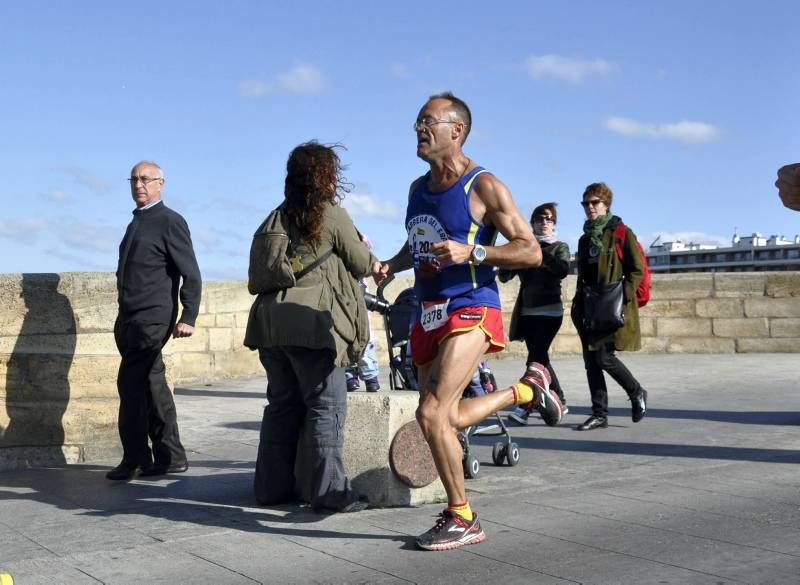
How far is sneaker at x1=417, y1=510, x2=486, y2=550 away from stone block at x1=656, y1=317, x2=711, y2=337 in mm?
11970

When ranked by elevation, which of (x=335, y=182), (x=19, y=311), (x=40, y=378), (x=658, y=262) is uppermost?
(x=658, y=262)

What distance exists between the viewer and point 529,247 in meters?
4.91

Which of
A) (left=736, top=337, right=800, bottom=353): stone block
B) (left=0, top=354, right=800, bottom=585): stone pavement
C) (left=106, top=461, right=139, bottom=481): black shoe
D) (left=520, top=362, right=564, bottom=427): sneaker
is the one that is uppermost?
(left=736, top=337, right=800, bottom=353): stone block

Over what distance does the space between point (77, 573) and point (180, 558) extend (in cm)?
44

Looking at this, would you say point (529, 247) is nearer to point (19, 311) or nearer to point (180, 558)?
point (180, 558)

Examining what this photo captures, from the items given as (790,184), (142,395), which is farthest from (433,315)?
(142,395)

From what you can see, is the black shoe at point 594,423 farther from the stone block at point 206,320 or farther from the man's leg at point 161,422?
the stone block at point 206,320

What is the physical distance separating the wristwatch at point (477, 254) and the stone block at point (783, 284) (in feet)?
40.0

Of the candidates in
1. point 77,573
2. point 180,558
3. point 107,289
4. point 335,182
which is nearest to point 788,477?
point 335,182

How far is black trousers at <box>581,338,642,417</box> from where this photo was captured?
29.8ft

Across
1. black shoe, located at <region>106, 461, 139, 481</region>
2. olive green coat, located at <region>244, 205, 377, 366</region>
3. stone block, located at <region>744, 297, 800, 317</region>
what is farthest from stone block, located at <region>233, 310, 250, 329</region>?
olive green coat, located at <region>244, 205, 377, 366</region>

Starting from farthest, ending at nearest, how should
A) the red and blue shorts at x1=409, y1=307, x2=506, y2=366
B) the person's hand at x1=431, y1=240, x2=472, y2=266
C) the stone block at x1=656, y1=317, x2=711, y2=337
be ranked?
the stone block at x1=656, y1=317, x2=711, y2=337 < the red and blue shorts at x1=409, y1=307, x2=506, y2=366 < the person's hand at x1=431, y1=240, x2=472, y2=266

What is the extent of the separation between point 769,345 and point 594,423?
8.01 m

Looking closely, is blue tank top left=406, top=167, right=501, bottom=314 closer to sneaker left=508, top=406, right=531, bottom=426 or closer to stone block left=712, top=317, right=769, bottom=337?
sneaker left=508, top=406, right=531, bottom=426
